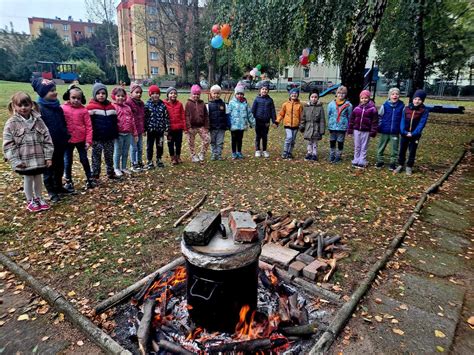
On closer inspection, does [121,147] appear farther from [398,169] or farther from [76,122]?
[398,169]

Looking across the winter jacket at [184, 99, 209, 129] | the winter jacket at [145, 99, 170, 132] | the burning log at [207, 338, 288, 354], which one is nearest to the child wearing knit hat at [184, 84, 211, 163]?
the winter jacket at [184, 99, 209, 129]

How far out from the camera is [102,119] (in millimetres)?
6359

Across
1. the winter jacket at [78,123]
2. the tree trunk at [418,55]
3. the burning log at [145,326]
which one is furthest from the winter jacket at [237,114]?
the tree trunk at [418,55]

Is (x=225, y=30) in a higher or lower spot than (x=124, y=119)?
higher

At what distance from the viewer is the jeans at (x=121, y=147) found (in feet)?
22.9

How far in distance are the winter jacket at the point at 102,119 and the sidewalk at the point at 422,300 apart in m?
5.44

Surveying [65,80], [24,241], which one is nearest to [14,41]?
[65,80]

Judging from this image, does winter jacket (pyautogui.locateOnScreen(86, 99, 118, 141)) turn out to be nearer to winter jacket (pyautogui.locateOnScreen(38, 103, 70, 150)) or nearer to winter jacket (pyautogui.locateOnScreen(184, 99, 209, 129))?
winter jacket (pyautogui.locateOnScreen(38, 103, 70, 150))

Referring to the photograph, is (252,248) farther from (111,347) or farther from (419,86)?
(419,86)

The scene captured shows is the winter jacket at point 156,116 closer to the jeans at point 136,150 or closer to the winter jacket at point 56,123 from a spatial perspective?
the jeans at point 136,150

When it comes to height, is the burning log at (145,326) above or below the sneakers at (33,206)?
below

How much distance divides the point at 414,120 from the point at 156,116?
19.2 ft

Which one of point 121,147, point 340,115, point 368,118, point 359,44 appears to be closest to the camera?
point 121,147

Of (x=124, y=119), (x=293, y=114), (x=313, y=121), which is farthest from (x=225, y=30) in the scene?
(x=124, y=119)
